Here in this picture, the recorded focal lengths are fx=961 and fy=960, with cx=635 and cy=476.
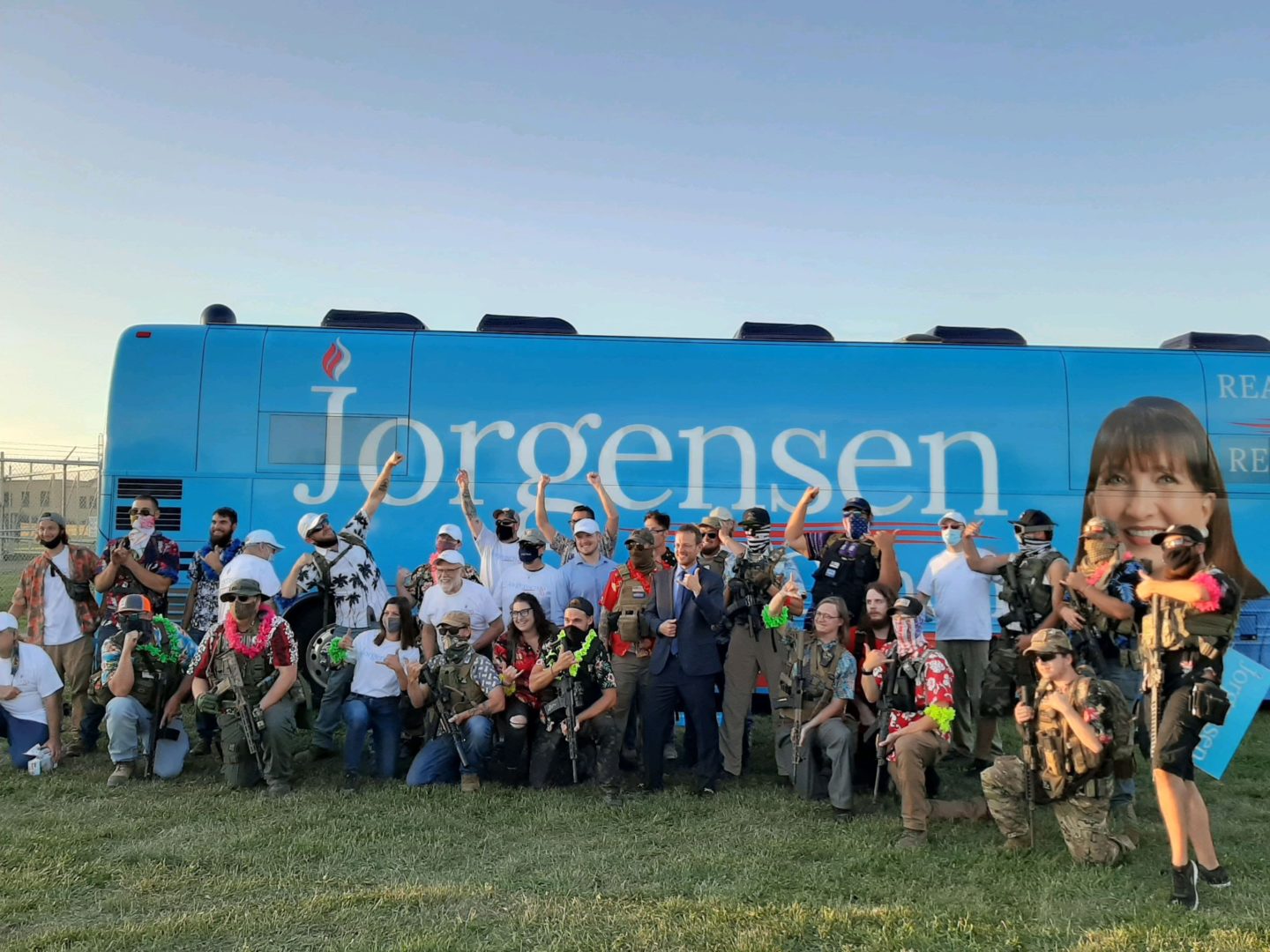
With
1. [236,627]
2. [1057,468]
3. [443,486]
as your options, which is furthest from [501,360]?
[1057,468]

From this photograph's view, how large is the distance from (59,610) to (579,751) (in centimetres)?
477

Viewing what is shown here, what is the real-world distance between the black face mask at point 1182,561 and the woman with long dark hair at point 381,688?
5.24 metres

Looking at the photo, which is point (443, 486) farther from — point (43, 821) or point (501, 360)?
point (43, 821)

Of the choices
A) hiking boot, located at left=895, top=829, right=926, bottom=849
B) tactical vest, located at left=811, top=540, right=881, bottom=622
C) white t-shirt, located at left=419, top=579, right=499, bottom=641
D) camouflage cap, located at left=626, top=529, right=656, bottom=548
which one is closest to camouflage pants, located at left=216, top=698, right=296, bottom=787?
white t-shirt, located at left=419, top=579, right=499, bottom=641

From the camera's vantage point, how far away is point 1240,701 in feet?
20.3

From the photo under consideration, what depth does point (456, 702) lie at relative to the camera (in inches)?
286

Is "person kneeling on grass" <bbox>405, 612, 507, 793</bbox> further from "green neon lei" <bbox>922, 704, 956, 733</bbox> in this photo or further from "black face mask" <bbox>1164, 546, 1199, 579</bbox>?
"black face mask" <bbox>1164, 546, 1199, 579</bbox>

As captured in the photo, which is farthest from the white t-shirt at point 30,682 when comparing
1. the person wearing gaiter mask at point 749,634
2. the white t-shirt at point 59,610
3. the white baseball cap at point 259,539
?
the person wearing gaiter mask at point 749,634

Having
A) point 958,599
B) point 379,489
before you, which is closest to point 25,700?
point 379,489

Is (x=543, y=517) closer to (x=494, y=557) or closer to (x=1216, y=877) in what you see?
(x=494, y=557)

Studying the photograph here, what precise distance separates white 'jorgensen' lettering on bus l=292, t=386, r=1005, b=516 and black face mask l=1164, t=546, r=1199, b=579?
4210 millimetres

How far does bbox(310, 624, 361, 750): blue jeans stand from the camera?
773cm

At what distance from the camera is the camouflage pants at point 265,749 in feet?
22.7

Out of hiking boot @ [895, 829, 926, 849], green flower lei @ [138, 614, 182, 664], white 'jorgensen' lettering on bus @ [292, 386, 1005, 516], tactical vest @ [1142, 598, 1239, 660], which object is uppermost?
white 'jorgensen' lettering on bus @ [292, 386, 1005, 516]
